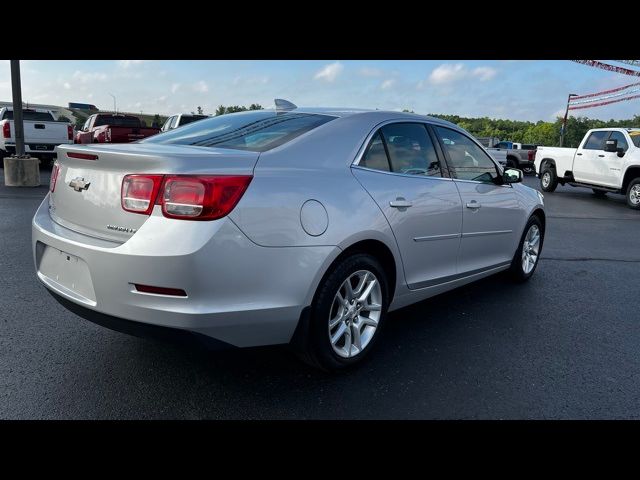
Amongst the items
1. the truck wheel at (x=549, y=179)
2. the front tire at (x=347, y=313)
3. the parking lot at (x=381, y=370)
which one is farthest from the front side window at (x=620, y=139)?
the front tire at (x=347, y=313)

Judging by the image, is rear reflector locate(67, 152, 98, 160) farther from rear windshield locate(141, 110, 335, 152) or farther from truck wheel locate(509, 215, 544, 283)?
truck wheel locate(509, 215, 544, 283)

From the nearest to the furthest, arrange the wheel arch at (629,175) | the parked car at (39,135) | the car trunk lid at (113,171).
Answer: the car trunk lid at (113,171) → the wheel arch at (629,175) → the parked car at (39,135)

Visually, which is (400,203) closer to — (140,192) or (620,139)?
(140,192)

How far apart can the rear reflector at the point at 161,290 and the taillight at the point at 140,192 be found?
0.35 metres

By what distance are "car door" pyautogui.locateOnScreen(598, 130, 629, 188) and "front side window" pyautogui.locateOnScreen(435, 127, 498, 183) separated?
35.2 feet

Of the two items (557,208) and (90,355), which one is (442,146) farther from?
(557,208)

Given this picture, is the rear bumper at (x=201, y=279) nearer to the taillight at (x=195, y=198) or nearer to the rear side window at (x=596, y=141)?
the taillight at (x=195, y=198)

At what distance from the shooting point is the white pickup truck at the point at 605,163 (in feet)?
42.1

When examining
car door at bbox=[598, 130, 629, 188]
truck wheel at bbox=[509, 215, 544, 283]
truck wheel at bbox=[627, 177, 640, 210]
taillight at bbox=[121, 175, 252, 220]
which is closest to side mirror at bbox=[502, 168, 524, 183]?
truck wheel at bbox=[509, 215, 544, 283]

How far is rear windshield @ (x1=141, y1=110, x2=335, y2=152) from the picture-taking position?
289cm

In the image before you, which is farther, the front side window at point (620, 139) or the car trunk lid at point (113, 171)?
the front side window at point (620, 139)

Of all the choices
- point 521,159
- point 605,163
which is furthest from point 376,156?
point 521,159
